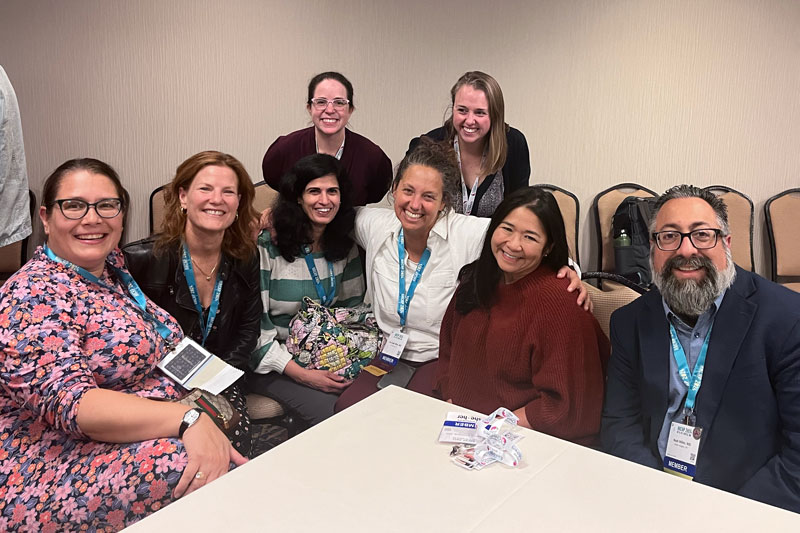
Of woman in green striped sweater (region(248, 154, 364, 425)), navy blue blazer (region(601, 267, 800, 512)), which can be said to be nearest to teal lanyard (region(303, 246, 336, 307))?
woman in green striped sweater (region(248, 154, 364, 425))

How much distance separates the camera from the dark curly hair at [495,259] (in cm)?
207

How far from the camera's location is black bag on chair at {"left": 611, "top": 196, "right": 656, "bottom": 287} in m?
4.23

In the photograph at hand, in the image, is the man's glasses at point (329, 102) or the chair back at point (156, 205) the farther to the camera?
the chair back at point (156, 205)

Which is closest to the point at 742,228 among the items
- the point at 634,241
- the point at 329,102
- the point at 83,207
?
the point at 634,241

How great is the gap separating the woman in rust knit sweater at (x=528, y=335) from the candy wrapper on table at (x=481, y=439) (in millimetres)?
394

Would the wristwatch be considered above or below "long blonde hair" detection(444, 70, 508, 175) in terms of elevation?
below

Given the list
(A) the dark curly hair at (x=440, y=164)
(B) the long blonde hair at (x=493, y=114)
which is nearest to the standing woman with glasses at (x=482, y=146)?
(B) the long blonde hair at (x=493, y=114)

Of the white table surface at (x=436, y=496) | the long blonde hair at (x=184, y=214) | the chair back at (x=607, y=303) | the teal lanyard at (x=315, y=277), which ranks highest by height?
the long blonde hair at (x=184, y=214)

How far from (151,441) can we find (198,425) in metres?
0.13

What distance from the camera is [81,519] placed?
1.63m

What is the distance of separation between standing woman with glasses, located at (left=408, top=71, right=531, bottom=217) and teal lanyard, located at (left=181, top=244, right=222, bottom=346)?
116 centimetres

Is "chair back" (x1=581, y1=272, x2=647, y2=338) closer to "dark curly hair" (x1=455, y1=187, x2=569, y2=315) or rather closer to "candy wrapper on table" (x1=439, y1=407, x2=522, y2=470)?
"dark curly hair" (x1=455, y1=187, x2=569, y2=315)

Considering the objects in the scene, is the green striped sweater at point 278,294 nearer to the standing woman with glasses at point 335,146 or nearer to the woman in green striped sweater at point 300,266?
the woman in green striped sweater at point 300,266

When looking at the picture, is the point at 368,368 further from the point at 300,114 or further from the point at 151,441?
the point at 300,114
